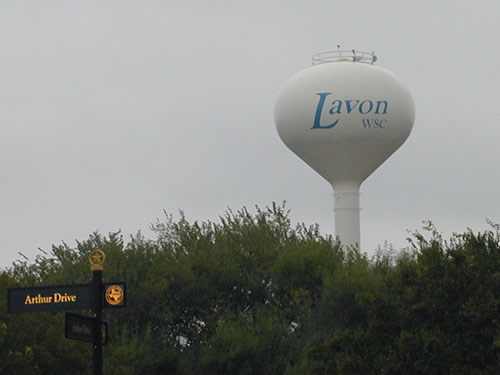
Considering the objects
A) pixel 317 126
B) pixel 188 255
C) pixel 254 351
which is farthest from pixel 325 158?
pixel 254 351

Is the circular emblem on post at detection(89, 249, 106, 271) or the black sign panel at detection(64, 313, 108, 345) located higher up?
the circular emblem on post at detection(89, 249, 106, 271)

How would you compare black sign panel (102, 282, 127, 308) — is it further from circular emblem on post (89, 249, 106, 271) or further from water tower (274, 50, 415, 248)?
water tower (274, 50, 415, 248)

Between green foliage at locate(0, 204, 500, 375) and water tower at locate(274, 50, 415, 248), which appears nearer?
green foliage at locate(0, 204, 500, 375)

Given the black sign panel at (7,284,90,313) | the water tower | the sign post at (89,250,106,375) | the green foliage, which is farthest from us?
the water tower

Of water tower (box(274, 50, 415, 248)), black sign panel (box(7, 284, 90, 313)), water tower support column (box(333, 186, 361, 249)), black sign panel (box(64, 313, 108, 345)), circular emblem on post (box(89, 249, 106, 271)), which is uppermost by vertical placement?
water tower (box(274, 50, 415, 248))

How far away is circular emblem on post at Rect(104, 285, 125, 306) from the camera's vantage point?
767 inches

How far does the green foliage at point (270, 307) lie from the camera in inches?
1215

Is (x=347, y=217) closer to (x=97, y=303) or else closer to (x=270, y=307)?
(x=270, y=307)

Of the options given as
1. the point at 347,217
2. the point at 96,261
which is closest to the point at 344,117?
the point at 347,217

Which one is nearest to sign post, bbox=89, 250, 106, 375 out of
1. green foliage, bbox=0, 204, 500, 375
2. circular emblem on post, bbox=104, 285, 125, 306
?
circular emblem on post, bbox=104, 285, 125, 306

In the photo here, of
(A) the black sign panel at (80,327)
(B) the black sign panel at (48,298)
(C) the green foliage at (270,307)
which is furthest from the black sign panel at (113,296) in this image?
(C) the green foliage at (270,307)

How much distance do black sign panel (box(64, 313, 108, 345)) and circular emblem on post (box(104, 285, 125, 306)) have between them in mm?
495

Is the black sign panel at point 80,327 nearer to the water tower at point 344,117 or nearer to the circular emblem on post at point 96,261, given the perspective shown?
the circular emblem on post at point 96,261

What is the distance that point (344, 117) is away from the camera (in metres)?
51.2
